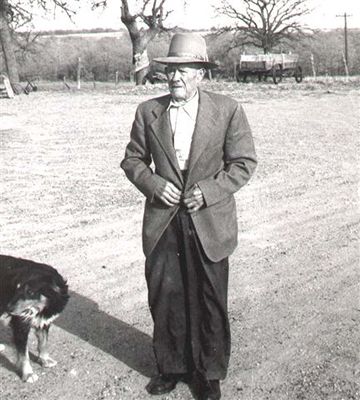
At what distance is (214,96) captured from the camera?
3.81 metres

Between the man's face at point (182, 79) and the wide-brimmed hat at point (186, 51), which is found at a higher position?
the wide-brimmed hat at point (186, 51)

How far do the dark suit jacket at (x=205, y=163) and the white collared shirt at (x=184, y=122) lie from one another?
0.04 meters

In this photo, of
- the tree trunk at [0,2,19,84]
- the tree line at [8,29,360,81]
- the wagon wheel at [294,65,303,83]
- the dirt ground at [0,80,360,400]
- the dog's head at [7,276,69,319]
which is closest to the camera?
the dog's head at [7,276,69,319]

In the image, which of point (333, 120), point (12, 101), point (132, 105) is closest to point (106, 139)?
point (333, 120)

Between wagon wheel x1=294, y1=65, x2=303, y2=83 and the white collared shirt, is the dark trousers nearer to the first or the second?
the white collared shirt

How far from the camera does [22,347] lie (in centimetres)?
421

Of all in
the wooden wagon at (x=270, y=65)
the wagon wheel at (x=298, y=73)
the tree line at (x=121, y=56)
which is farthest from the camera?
the tree line at (x=121, y=56)

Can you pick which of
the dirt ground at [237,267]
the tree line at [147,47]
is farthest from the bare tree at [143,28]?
the dirt ground at [237,267]

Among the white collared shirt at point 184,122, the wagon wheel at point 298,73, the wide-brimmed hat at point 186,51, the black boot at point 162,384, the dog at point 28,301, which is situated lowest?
the wagon wheel at point 298,73

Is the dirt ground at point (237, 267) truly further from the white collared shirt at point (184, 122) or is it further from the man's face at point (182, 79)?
the man's face at point (182, 79)

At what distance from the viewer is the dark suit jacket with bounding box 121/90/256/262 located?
12.1ft

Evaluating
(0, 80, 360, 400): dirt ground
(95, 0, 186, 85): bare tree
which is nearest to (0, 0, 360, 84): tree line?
(95, 0, 186, 85): bare tree

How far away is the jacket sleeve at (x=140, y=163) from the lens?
374cm

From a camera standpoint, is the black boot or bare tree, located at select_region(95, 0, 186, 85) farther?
bare tree, located at select_region(95, 0, 186, 85)
